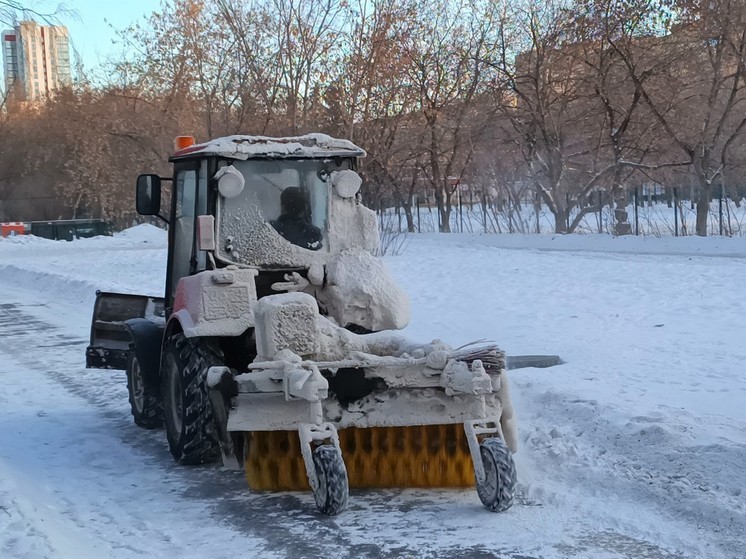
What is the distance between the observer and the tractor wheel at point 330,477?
539 cm

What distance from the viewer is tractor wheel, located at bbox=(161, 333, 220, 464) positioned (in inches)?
252

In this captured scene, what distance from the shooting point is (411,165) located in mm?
38969

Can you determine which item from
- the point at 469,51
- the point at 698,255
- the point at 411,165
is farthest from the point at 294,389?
the point at 411,165

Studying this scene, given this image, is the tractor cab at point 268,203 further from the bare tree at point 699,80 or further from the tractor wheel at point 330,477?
the bare tree at point 699,80

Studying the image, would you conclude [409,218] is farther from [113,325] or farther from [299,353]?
[299,353]

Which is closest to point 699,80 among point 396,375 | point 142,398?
point 142,398

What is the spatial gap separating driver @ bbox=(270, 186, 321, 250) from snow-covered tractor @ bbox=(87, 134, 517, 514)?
0.4 inches

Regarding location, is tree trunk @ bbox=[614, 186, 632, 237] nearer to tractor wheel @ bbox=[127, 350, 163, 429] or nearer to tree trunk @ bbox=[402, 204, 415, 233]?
tree trunk @ bbox=[402, 204, 415, 233]

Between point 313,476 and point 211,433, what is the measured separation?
1338 mm

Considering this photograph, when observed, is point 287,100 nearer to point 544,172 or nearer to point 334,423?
point 544,172

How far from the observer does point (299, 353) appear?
5.98 m

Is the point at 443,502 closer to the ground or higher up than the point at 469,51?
closer to the ground

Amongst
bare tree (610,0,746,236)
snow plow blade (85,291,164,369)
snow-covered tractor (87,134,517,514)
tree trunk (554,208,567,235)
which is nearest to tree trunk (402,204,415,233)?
tree trunk (554,208,567,235)

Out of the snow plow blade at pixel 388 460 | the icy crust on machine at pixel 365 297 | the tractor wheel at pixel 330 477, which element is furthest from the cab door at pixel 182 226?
the tractor wheel at pixel 330 477
